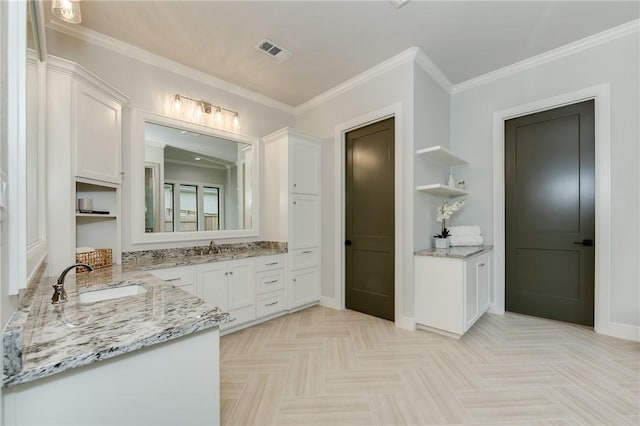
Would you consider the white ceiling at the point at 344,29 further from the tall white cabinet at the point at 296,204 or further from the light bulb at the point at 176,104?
the tall white cabinet at the point at 296,204

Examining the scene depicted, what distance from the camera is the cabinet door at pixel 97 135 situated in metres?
1.99

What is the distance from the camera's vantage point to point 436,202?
333 centimetres

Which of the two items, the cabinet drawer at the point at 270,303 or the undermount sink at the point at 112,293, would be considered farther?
the cabinet drawer at the point at 270,303

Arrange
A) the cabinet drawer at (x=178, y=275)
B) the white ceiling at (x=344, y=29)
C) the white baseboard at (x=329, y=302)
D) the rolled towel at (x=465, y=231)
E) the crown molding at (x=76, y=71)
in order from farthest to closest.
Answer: the white baseboard at (x=329, y=302), the rolled towel at (x=465, y=231), the cabinet drawer at (x=178, y=275), the white ceiling at (x=344, y=29), the crown molding at (x=76, y=71)

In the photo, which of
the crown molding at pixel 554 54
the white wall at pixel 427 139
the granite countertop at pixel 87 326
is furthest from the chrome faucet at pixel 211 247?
the crown molding at pixel 554 54

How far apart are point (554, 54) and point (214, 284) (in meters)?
4.22

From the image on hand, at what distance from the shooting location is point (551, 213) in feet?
9.82

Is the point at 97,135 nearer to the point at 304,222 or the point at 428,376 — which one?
the point at 304,222

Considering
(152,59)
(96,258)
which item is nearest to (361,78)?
(152,59)

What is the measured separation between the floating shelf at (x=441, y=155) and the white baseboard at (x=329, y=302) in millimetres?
2063

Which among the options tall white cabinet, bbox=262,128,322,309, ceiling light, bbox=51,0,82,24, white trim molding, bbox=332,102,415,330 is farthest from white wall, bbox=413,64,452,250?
ceiling light, bbox=51,0,82,24

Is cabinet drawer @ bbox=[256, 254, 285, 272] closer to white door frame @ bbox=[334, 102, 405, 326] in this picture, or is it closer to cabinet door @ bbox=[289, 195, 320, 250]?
cabinet door @ bbox=[289, 195, 320, 250]

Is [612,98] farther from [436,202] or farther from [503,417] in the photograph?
[503,417]

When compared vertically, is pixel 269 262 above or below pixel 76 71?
below
